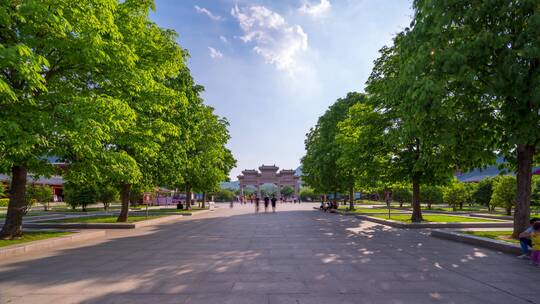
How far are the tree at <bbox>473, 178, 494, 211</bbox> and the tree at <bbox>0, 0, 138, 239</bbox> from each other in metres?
30.6

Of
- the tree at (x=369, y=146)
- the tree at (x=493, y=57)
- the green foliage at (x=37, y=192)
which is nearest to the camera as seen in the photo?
the tree at (x=493, y=57)

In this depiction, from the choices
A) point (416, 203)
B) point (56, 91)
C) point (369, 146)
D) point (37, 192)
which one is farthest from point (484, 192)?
point (37, 192)

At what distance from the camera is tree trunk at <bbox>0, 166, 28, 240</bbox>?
1320 cm

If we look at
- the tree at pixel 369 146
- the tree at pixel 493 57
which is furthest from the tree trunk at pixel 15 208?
the tree at pixel 369 146

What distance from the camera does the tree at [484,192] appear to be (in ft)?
103

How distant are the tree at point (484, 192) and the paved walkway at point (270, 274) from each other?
22984 mm

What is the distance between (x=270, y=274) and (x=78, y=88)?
36.4 feet

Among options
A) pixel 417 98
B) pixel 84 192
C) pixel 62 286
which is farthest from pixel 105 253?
pixel 84 192

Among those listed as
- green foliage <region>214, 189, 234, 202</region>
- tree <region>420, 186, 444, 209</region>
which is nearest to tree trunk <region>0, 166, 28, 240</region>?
tree <region>420, 186, 444, 209</region>

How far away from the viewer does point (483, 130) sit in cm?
1227

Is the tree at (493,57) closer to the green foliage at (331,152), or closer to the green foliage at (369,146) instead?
the green foliage at (369,146)

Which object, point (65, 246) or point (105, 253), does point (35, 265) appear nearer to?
point (105, 253)

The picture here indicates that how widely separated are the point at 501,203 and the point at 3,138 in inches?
1131

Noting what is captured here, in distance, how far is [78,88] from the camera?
14164 millimetres
